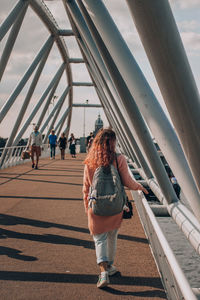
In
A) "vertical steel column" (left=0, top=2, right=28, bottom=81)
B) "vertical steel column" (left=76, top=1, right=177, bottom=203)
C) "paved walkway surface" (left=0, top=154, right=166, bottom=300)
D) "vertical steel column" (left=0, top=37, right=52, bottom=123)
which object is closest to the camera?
"paved walkway surface" (left=0, top=154, right=166, bottom=300)

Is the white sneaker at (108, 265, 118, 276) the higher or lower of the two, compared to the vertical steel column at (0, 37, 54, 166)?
lower

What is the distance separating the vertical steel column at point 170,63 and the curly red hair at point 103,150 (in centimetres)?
166

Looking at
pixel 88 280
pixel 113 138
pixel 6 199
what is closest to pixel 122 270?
pixel 88 280

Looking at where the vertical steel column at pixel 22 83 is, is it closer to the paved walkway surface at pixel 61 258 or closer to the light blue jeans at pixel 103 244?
the paved walkway surface at pixel 61 258

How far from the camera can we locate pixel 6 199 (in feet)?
26.6

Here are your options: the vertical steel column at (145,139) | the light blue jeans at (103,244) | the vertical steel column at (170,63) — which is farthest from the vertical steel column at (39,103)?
the vertical steel column at (170,63)

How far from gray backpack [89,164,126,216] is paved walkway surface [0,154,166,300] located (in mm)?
728

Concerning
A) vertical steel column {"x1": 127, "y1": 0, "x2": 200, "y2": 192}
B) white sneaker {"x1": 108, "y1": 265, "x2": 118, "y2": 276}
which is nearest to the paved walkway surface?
white sneaker {"x1": 108, "y1": 265, "x2": 118, "y2": 276}

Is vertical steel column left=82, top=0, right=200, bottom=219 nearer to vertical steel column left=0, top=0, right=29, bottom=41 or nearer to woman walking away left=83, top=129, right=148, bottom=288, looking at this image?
woman walking away left=83, top=129, right=148, bottom=288

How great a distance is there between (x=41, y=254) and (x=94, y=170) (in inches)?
56.5

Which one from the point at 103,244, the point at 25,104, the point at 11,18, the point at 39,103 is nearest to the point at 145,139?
the point at 103,244

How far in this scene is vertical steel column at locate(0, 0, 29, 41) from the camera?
480 inches

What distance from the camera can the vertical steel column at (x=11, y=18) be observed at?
40.0 feet

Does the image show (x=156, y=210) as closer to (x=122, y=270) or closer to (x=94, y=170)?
(x=122, y=270)
